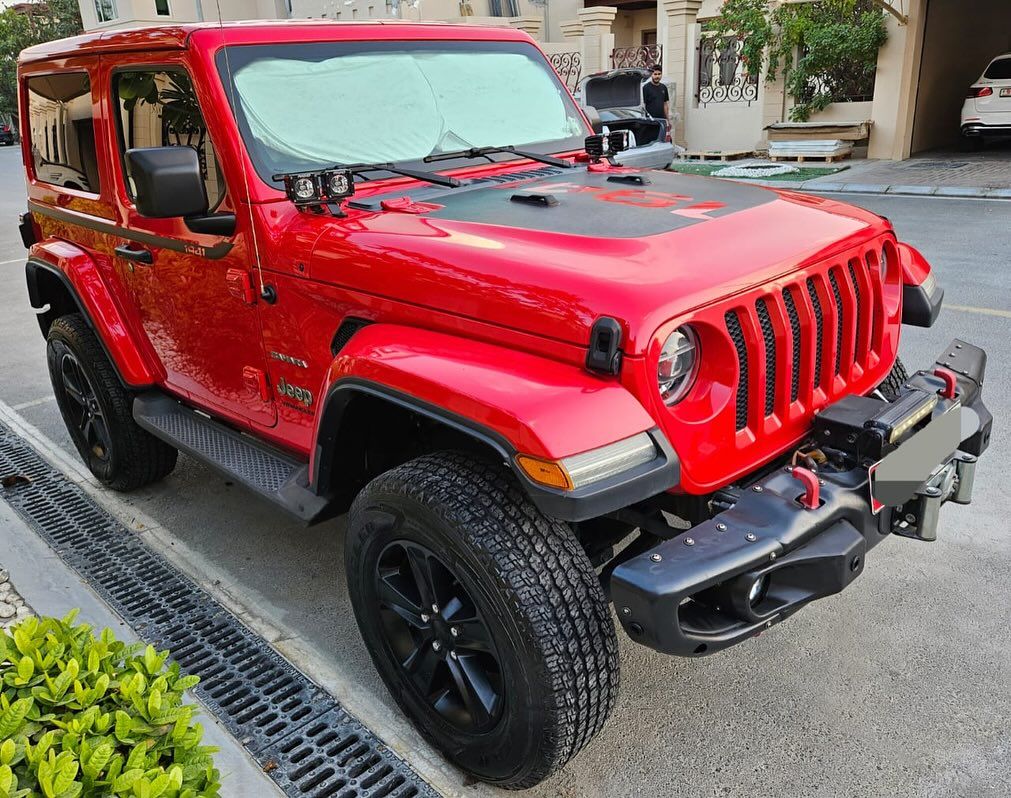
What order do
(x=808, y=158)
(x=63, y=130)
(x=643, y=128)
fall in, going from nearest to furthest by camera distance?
1. (x=63, y=130)
2. (x=643, y=128)
3. (x=808, y=158)

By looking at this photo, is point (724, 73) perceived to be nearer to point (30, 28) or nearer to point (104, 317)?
point (104, 317)

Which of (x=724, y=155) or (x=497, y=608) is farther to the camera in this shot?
(x=724, y=155)

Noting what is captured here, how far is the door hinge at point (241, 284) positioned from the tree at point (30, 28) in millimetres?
51670

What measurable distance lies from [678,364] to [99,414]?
122 inches

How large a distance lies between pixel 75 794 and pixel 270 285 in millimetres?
1765

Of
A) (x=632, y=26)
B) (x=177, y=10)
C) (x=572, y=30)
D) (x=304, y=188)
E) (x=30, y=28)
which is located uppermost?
(x=30, y=28)

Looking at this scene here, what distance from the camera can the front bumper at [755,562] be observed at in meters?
1.99

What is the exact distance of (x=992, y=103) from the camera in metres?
15.2

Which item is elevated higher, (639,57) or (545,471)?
(639,57)

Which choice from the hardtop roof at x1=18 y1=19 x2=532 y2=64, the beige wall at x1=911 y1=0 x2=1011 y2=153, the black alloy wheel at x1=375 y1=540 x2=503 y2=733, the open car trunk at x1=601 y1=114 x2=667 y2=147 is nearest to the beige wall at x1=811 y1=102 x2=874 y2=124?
the beige wall at x1=911 y1=0 x2=1011 y2=153

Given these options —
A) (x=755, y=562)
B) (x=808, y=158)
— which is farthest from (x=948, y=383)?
(x=808, y=158)

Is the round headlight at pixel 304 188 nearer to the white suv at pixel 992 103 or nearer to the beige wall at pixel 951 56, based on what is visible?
the beige wall at pixel 951 56

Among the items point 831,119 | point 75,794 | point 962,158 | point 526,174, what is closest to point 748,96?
point 831,119

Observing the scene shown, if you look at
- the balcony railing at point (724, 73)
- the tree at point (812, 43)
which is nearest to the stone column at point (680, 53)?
the balcony railing at point (724, 73)
